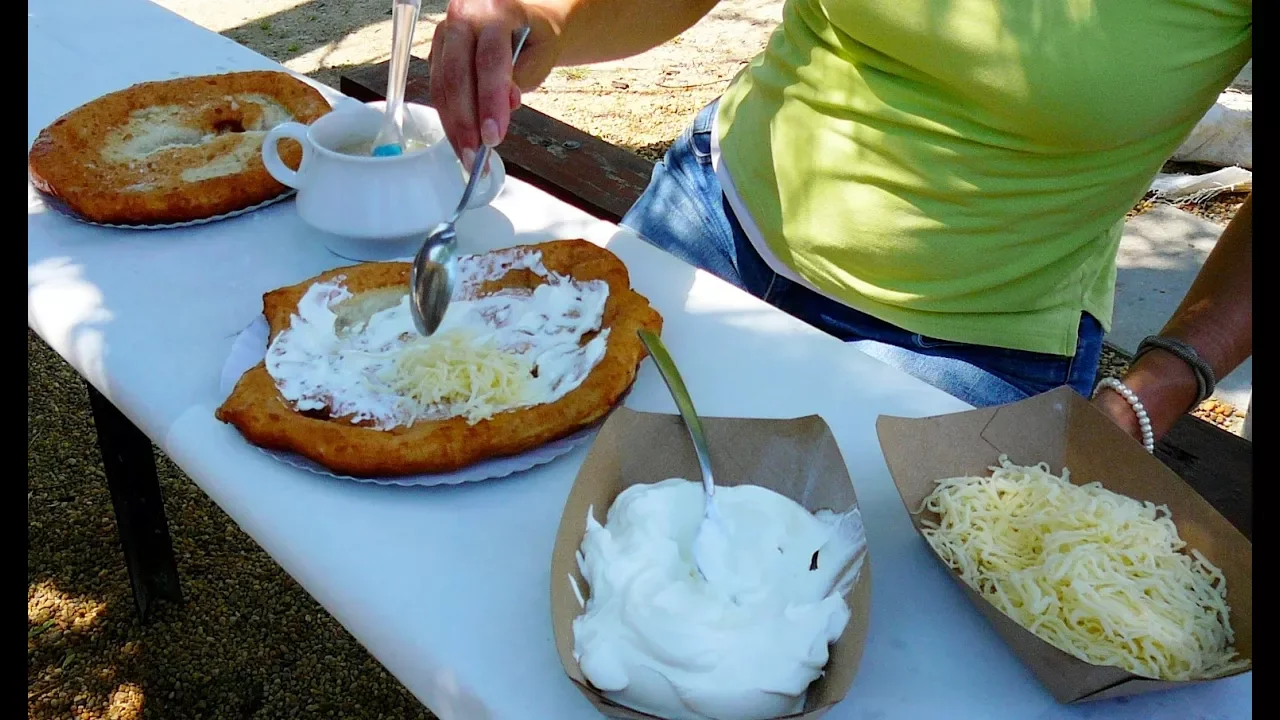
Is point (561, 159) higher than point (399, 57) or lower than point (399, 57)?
lower

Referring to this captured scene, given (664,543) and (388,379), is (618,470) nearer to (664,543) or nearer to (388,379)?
(664,543)

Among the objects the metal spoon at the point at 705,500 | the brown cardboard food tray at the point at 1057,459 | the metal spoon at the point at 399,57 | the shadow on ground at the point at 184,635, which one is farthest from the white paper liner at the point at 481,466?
the shadow on ground at the point at 184,635

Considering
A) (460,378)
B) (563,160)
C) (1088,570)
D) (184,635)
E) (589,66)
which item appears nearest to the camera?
(1088,570)

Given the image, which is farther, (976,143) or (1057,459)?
(976,143)

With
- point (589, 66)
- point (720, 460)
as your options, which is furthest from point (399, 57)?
point (589, 66)

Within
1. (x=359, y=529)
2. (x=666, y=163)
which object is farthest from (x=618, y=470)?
(x=666, y=163)

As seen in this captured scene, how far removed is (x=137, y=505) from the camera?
5.40 ft

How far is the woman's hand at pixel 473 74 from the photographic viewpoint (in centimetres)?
107

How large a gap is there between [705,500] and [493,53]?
0.58 m

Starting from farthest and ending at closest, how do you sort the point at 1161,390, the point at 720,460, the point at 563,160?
the point at 563,160 < the point at 1161,390 < the point at 720,460

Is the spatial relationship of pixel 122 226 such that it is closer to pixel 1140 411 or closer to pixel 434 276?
pixel 434 276

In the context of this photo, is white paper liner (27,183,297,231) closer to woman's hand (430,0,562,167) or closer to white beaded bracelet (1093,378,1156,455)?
woman's hand (430,0,562,167)

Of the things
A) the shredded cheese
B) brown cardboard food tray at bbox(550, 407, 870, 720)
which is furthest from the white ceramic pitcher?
brown cardboard food tray at bbox(550, 407, 870, 720)

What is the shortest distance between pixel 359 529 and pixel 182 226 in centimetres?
58
